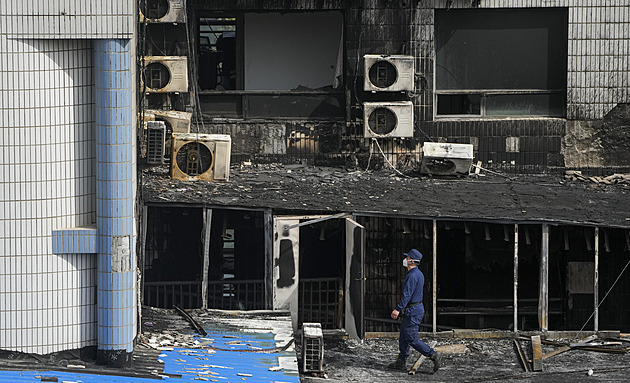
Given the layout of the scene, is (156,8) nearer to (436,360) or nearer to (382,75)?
(382,75)

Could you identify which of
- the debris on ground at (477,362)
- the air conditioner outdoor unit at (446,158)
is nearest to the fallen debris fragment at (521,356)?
the debris on ground at (477,362)

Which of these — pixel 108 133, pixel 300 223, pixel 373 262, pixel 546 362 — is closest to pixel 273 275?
pixel 300 223

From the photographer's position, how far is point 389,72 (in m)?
22.2

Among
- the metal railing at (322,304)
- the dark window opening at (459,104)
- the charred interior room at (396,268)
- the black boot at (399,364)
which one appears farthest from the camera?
the dark window opening at (459,104)

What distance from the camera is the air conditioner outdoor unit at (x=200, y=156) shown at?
21.5m

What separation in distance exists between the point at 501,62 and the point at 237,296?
6.23 metres

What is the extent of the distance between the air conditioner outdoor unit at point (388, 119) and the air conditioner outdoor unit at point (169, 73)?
3.16 metres

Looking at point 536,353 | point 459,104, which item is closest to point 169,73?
point 459,104

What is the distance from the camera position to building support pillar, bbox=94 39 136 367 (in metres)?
15.2

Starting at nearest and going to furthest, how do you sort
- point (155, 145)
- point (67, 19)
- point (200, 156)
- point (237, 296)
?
point (67, 19)
point (155, 145)
point (237, 296)
point (200, 156)

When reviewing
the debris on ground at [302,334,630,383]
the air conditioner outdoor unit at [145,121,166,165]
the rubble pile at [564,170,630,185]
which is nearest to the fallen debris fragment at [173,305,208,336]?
the debris on ground at [302,334,630,383]

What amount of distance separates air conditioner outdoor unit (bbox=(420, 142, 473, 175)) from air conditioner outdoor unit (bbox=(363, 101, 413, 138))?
0.49 meters

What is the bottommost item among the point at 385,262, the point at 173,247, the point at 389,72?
the point at 385,262

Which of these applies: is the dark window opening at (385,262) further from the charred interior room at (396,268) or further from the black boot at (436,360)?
the black boot at (436,360)
